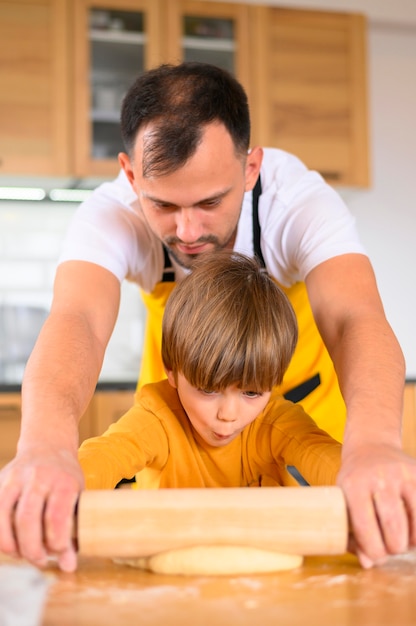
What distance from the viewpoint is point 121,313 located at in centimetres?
350

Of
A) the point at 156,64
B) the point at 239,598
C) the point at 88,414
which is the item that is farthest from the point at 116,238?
the point at 156,64

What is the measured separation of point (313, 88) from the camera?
11.2ft

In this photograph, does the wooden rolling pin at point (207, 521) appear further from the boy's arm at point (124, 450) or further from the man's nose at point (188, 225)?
the man's nose at point (188, 225)

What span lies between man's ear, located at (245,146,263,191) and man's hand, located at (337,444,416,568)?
73cm

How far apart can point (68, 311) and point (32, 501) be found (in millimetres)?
499

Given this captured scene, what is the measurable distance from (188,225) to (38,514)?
23.5 inches

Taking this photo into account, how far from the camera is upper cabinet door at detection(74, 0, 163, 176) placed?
3178 millimetres

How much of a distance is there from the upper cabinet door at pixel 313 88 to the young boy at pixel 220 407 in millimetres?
2261

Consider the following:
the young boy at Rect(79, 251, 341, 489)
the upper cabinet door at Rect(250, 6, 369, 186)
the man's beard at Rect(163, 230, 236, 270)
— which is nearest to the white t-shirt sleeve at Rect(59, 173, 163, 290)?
the man's beard at Rect(163, 230, 236, 270)

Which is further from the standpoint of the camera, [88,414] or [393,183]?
[393,183]

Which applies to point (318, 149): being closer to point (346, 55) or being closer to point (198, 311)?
point (346, 55)

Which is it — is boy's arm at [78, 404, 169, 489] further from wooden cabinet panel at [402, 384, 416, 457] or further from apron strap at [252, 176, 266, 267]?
wooden cabinet panel at [402, 384, 416, 457]

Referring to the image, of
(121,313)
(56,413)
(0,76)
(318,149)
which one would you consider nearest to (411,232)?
(318,149)

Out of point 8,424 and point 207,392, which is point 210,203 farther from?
Result: point 8,424
